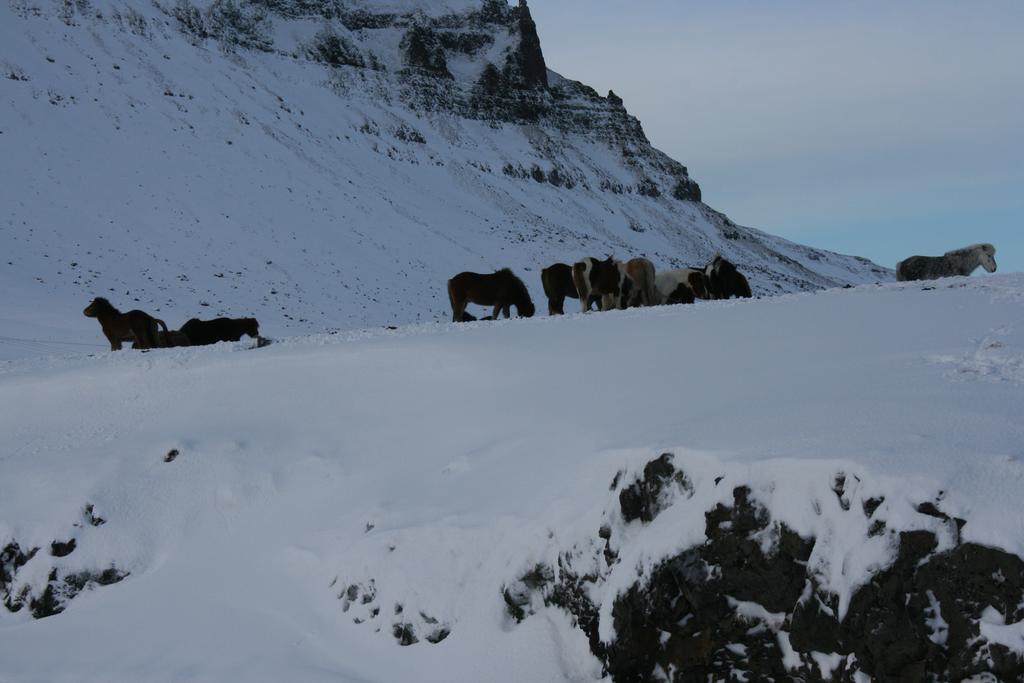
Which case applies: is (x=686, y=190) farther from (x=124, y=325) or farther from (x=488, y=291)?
(x=124, y=325)

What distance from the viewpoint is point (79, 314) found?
26906mm

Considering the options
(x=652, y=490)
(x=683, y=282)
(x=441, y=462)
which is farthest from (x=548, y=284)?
(x=652, y=490)

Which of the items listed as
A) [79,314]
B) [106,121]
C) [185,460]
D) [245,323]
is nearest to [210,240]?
[79,314]

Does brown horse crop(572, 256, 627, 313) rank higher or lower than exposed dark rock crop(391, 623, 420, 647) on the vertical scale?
higher

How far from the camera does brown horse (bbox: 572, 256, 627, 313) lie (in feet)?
55.5

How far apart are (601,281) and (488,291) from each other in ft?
7.31

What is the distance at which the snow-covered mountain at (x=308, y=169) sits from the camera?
32594 mm

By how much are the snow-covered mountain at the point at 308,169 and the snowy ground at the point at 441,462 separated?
43.0 ft

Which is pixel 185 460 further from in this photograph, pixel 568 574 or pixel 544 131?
pixel 544 131

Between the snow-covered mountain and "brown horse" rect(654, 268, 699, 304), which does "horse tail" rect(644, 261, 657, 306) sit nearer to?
Answer: "brown horse" rect(654, 268, 699, 304)

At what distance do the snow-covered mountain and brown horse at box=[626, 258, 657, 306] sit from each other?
13.3 meters

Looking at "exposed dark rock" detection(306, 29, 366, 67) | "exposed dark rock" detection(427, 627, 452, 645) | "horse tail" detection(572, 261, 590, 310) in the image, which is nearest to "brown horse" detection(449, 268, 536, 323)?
"horse tail" detection(572, 261, 590, 310)

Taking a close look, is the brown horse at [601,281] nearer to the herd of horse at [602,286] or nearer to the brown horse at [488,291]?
the herd of horse at [602,286]

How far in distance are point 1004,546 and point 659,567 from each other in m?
1.82
